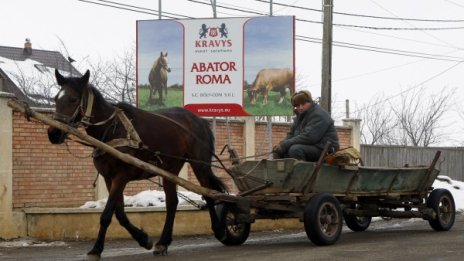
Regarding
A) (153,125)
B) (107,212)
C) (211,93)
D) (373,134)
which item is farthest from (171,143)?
(373,134)

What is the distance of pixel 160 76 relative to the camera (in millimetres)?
18172

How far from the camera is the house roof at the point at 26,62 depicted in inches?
1654

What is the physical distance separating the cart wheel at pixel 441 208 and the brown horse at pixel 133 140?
11.9 ft

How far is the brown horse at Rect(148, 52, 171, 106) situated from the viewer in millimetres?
18156

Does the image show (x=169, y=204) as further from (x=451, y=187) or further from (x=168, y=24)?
(x=451, y=187)

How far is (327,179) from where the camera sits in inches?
441

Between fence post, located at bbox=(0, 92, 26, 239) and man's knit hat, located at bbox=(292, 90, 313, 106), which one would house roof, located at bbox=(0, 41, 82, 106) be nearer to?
fence post, located at bbox=(0, 92, 26, 239)

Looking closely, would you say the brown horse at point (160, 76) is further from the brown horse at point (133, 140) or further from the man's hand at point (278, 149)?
the man's hand at point (278, 149)

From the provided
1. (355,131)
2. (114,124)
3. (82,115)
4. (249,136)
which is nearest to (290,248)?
(114,124)

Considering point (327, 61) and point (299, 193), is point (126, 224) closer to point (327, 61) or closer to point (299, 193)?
point (299, 193)

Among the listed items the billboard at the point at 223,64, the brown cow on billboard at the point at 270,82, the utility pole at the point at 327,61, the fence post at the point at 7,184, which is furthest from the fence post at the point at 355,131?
the fence post at the point at 7,184

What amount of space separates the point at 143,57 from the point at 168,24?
1035 millimetres

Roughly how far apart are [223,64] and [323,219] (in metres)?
7.35

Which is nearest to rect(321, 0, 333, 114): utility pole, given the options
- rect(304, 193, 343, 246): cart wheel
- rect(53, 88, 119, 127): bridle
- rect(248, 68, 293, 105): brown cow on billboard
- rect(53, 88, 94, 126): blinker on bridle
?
rect(248, 68, 293, 105): brown cow on billboard
